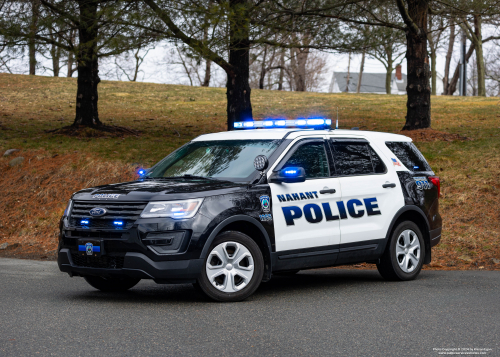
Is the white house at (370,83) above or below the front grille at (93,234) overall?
above

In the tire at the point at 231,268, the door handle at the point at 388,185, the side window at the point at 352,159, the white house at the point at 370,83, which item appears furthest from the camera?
the white house at the point at 370,83

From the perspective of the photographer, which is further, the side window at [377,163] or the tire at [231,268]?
the side window at [377,163]

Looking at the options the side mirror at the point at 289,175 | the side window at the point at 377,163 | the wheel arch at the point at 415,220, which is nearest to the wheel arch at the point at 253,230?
the side mirror at the point at 289,175

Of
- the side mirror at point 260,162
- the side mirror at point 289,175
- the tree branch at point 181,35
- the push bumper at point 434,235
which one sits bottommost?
the push bumper at point 434,235

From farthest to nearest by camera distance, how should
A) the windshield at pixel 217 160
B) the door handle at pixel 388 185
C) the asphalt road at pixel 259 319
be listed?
the door handle at pixel 388 185, the windshield at pixel 217 160, the asphalt road at pixel 259 319

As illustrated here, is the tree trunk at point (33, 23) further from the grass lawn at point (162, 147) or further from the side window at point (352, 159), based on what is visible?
the side window at point (352, 159)

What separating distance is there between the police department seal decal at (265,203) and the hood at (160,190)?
0.81 ft

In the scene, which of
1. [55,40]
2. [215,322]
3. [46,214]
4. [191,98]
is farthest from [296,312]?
Answer: [191,98]

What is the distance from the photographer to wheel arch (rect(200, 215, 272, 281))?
22.0 feet

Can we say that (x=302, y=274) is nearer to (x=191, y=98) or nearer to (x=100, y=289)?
(x=100, y=289)

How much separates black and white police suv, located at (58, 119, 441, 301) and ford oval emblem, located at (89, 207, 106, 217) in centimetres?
1

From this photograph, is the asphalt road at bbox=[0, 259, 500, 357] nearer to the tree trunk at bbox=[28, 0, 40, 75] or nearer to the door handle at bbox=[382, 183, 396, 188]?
the door handle at bbox=[382, 183, 396, 188]

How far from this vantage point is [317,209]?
7516 mm

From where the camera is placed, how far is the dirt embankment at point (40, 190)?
12352 millimetres
